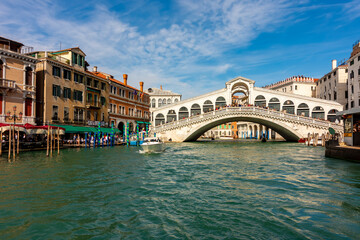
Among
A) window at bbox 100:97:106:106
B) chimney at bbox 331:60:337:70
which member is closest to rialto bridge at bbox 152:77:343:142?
window at bbox 100:97:106:106

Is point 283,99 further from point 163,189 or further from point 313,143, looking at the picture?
point 163,189

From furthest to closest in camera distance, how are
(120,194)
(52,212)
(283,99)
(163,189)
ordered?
1. (283,99)
2. (163,189)
3. (120,194)
4. (52,212)

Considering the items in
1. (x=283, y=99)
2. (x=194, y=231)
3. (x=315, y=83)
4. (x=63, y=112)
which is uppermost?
(x=315, y=83)

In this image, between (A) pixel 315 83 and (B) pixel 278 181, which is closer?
(B) pixel 278 181

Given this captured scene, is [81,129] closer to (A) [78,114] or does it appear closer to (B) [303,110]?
(A) [78,114]

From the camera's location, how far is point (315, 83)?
2128 inches

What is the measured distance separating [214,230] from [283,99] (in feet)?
131

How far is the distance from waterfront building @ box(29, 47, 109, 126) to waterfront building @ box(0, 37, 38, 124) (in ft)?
3.83

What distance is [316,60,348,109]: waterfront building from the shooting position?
39625mm

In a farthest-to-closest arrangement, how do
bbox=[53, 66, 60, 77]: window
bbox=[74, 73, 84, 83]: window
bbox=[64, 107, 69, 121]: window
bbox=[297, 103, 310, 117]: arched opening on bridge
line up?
bbox=[297, 103, 310, 117]: arched opening on bridge < bbox=[74, 73, 84, 83]: window < bbox=[64, 107, 69, 121]: window < bbox=[53, 66, 60, 77]: window

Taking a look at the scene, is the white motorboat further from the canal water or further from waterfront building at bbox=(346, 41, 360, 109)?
waterfront building at bbox=(346, 41, 360, 109)

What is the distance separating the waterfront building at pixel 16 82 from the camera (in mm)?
19781

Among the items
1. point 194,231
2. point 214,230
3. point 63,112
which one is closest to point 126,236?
point 194,231

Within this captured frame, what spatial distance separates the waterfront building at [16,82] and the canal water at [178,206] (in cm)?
1204
